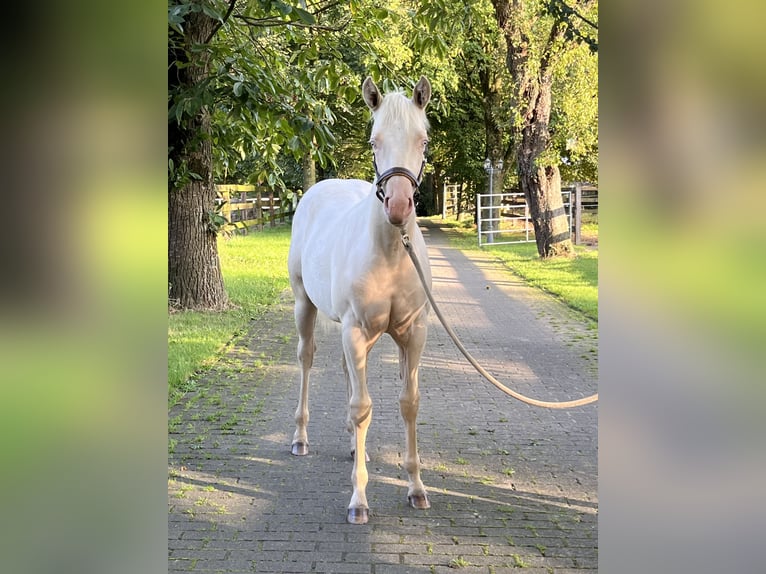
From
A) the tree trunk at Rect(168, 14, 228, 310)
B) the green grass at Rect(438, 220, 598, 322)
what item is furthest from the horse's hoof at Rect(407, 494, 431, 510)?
the green grass at Rect(438, 220, 598, 322)

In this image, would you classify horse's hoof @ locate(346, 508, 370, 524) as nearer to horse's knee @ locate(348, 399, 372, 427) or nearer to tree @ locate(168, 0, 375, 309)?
horse's knee @ locate(348, 399, 372, 427)

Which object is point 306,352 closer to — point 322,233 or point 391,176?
point 322,233

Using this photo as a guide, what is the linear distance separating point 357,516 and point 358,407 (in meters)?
0.59

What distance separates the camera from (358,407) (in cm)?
399

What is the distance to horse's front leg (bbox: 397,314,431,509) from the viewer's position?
3.96 metres

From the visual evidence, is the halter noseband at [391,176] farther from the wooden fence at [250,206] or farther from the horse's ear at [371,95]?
the wooden fence at [250,206]

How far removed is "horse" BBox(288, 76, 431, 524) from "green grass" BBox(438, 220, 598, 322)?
6.53 m

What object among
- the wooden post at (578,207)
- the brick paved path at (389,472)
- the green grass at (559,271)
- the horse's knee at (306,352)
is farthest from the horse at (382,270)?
the wooden post at (578,207)

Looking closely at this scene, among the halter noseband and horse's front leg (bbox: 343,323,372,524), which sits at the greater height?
the halter noseband

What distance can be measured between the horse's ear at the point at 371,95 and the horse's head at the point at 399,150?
5.1 inches

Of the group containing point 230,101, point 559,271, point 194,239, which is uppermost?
point 230,101

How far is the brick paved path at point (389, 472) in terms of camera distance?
3512mm

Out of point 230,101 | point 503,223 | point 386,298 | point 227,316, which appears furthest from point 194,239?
point 503,223
